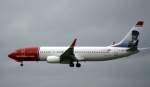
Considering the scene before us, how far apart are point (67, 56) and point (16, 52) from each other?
45.8 ft

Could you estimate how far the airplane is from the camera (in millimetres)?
145625

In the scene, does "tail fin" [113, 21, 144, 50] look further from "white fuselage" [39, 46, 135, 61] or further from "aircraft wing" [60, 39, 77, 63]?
"aircraft wing" [60, 39, 77, 63]

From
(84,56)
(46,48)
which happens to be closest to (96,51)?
(84,56)

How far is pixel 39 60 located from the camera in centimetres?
15112

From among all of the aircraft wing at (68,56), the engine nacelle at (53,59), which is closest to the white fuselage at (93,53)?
the aircraft wing at (68,56)

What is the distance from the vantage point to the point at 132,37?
148 m

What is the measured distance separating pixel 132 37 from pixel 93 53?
9584 millimetres

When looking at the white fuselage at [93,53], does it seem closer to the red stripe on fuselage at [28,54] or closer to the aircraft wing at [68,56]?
the red stripe on fuselage at [28,54]

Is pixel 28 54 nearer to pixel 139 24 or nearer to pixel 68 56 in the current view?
pixel 68 56

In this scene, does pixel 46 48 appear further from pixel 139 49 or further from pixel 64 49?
pixel 139 49

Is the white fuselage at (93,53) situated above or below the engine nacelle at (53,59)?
above

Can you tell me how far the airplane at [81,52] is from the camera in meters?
146

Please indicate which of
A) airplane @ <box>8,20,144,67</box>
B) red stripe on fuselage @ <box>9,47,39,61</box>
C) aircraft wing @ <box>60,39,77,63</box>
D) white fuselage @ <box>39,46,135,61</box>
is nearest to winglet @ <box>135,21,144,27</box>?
airplane @ <box>8,20,144,67</box>

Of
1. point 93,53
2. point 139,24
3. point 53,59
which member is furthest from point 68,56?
point 139,24
